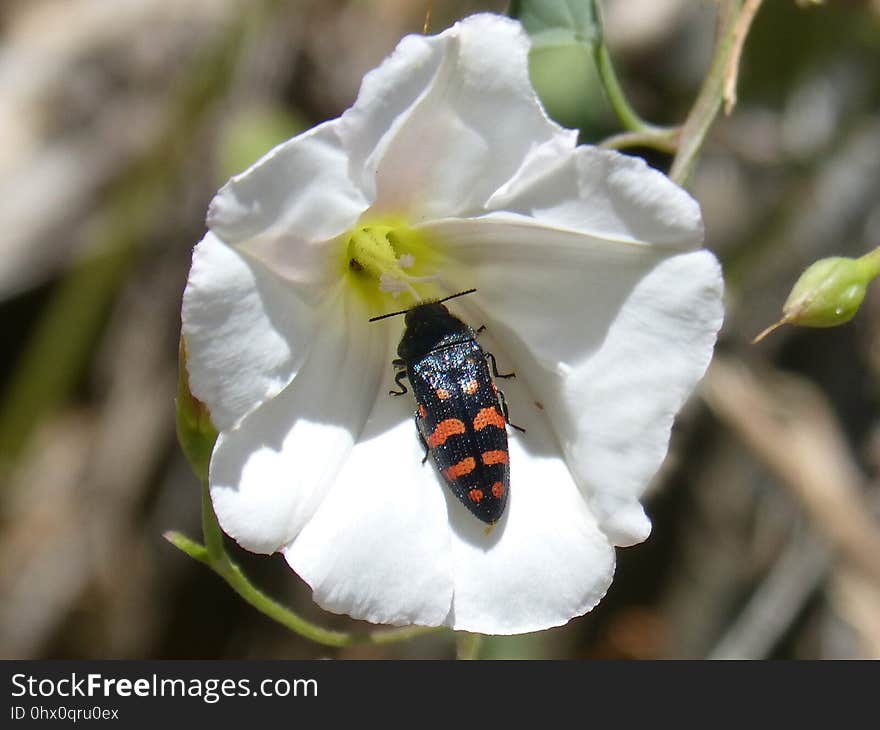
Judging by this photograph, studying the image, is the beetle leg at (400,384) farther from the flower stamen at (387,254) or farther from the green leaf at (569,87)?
the green leaf at (569,87)

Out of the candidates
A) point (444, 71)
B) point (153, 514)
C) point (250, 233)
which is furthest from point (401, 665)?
point (153, 514)

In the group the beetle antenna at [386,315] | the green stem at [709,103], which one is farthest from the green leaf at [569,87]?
the beetle antenna at [386,315]

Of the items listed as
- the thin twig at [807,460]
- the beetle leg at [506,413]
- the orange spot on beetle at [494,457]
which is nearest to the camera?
the orange spot on beetle at [494,457]

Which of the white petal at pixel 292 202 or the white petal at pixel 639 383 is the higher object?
the white petal at pixel 292 202

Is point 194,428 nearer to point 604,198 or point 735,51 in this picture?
point 604,198

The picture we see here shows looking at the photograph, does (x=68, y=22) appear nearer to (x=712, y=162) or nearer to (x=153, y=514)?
(x=153, y=514)

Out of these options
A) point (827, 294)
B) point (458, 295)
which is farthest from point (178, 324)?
point (827, 294)
